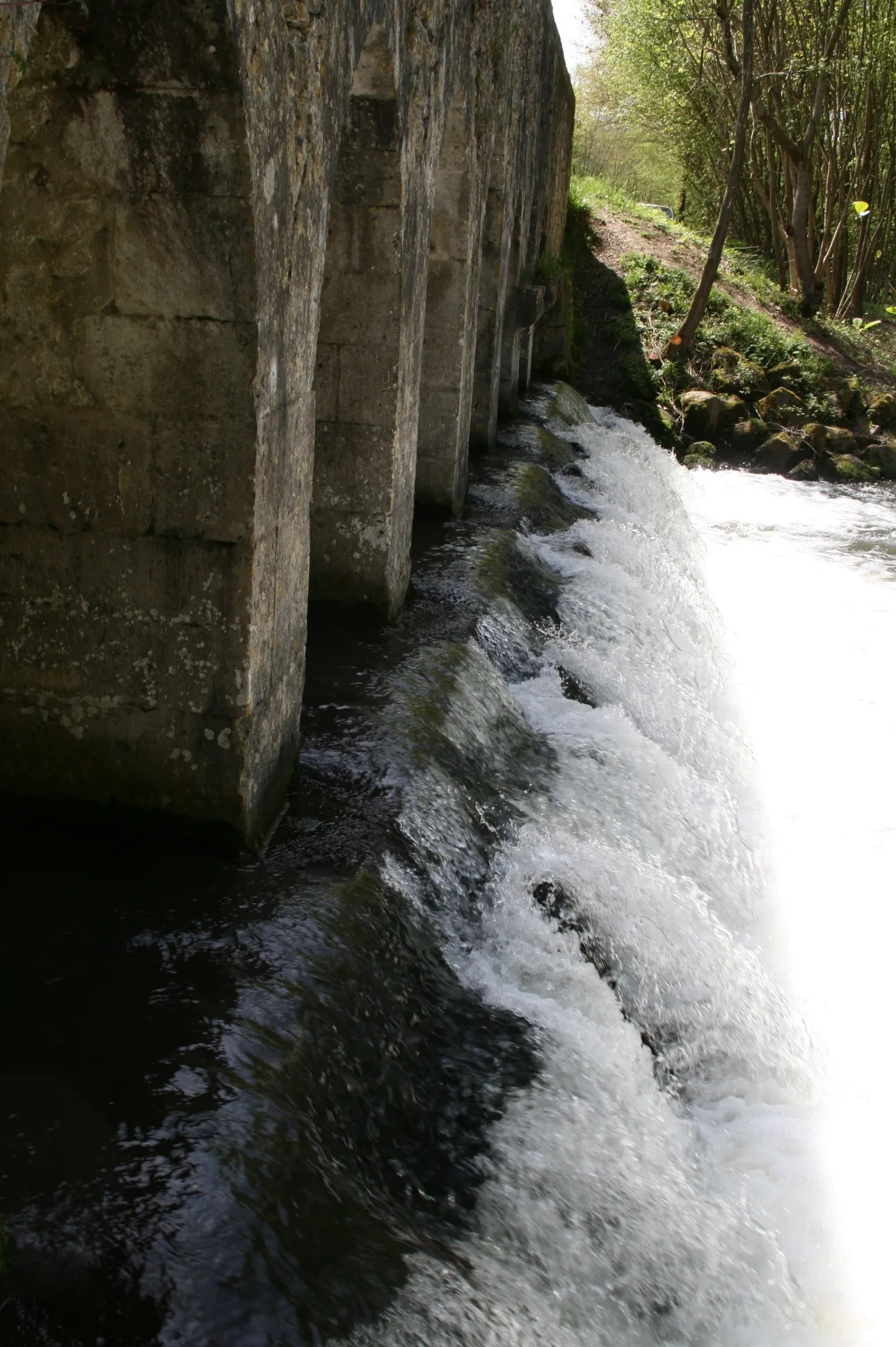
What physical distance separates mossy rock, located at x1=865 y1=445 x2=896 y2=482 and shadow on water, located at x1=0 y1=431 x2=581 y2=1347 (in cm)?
1305

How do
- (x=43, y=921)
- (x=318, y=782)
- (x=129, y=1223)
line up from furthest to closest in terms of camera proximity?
(x=318, y=782)
(x=43, y=921)
(x=129, y=1223)

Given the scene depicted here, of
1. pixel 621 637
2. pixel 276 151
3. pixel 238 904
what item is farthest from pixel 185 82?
pixel 621 637

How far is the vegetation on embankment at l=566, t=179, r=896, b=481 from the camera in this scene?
16.5 meters

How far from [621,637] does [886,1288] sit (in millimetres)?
4205

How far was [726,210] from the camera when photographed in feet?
55.1

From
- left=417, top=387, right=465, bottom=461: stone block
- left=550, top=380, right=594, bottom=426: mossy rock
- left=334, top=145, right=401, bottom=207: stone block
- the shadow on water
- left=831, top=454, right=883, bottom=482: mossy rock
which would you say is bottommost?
left=831, top=454, right=883, bottom=482: mossy rock

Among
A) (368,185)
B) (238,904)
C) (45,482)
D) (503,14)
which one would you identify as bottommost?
(238,904)

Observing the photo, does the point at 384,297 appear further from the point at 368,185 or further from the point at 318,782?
the point at 318,782

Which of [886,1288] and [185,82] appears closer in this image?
[185,82]

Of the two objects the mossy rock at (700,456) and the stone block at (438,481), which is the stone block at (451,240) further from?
the mossy rock at (700,456)

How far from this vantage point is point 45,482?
12.1ft

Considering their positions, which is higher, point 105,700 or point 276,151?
point 276,151

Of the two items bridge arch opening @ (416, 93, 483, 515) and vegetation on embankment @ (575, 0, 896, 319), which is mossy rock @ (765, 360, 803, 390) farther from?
bridge arch opening @ (416, 93, 483, 515)

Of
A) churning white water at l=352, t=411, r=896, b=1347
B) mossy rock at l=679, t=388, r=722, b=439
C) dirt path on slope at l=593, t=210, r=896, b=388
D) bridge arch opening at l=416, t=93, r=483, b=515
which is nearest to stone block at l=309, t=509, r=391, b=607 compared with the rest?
churning white water at l=352, t=411, r=896, b=1347
